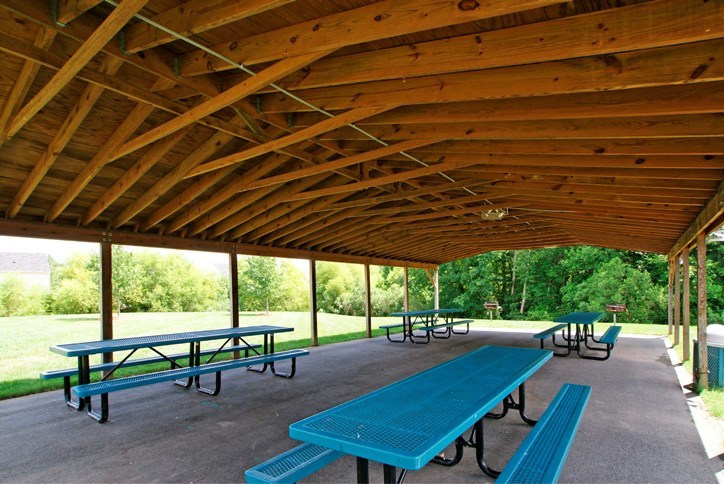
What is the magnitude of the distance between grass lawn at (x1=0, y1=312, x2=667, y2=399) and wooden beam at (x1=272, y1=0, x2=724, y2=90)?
20.6 feet

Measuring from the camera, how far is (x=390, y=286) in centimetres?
2641

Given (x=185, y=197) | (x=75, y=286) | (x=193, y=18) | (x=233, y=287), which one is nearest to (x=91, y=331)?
(x=75, y=286)

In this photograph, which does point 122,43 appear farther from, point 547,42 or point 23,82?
point 547,42

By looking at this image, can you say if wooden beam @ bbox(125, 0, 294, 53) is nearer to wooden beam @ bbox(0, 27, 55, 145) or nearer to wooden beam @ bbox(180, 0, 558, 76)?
wooden beam @ bbox(180, 0, 558, 76)

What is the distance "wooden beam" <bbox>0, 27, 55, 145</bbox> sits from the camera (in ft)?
8.04

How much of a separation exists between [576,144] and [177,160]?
14.6 feet

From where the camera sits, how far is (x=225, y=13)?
2.05 meters

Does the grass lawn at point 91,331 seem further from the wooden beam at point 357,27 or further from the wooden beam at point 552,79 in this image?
the wooden beam at point 552,79

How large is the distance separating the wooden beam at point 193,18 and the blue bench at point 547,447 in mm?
2552

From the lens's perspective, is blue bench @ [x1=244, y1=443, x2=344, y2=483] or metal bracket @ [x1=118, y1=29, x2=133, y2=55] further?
metal bracket @ [x1=118, y1=29, x2=133, y2=55]

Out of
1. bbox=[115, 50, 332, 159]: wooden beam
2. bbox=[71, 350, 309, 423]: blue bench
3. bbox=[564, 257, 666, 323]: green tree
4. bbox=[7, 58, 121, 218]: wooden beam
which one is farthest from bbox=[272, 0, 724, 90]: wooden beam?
bbox=[564, 257, 666, 323]: green tree

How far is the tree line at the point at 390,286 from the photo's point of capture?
1767 cm

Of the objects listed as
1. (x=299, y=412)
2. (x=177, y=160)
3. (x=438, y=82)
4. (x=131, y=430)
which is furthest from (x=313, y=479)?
(x=177, y=160)

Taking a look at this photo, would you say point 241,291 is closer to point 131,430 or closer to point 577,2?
point 131,430
